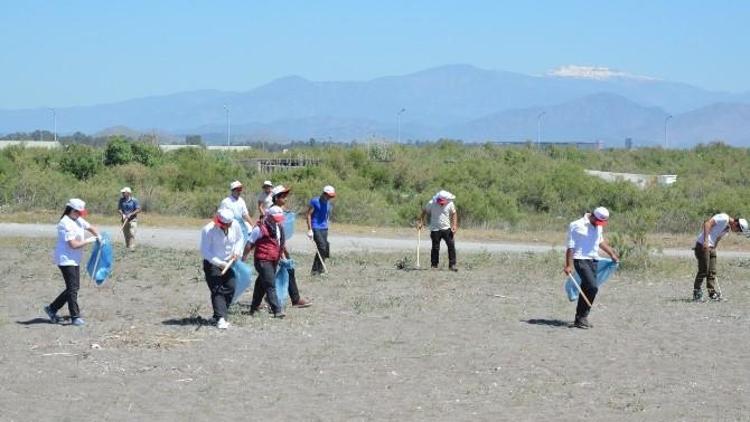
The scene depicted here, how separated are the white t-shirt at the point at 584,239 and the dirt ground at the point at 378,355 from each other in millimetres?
985

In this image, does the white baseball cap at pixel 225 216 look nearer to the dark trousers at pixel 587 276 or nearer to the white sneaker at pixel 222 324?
the white sneaker at pixel 222 324

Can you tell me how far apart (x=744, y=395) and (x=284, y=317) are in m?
6.32

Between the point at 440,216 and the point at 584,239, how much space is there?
6.85 m

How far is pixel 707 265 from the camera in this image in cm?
1822

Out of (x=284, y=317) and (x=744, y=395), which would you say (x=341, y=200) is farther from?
(x=744, y=395)

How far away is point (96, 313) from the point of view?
16.0 metres

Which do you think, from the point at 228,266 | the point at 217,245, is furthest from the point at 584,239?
the point at 217,245

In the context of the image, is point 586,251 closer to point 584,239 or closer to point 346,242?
point 584,239

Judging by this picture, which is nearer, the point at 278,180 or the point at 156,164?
the point at 278,180

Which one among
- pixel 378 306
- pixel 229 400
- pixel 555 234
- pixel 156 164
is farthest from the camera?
pixel 156 164

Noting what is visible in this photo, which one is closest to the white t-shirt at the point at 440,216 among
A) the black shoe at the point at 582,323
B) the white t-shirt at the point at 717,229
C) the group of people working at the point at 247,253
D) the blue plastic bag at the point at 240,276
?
the white t-shirt at the point at 717,229

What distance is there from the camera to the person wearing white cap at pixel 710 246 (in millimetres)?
18109

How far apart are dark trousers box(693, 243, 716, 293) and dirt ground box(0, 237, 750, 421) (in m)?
0.40

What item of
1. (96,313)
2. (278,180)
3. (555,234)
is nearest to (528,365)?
(96,313)
